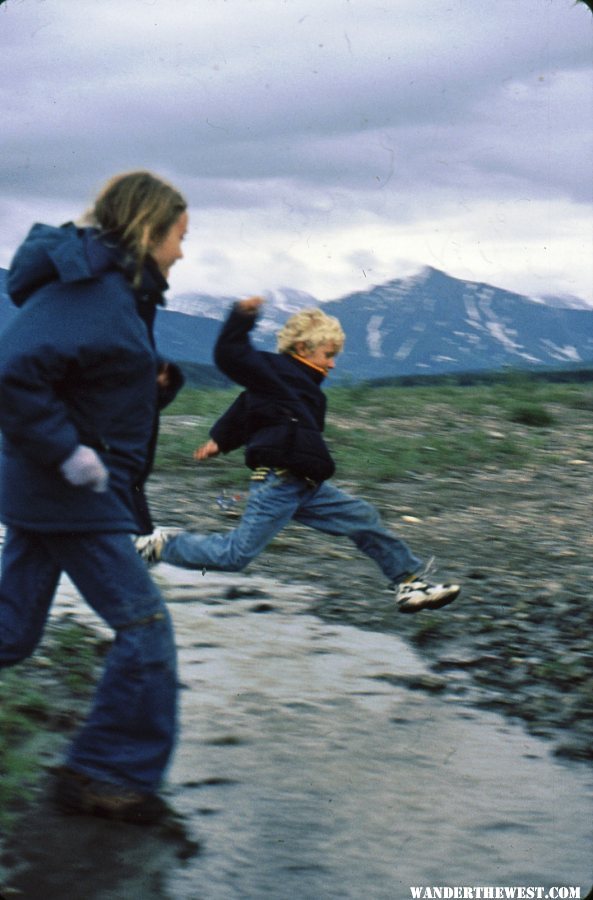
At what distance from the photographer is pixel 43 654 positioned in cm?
468

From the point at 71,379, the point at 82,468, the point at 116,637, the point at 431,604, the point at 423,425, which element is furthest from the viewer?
the point at 423,425

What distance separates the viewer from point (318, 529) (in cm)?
567

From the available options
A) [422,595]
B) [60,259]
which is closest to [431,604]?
[422,595]

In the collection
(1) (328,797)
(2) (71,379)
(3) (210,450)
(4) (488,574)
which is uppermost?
(2) (71,379)

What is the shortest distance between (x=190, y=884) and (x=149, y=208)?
69.8 inches

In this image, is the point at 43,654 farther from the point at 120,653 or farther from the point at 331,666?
the point at 120,653

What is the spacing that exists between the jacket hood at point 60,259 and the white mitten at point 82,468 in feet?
1.47

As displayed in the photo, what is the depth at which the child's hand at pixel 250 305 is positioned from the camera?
4.63m

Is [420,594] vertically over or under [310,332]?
under

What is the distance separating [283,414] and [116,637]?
6.76 ft

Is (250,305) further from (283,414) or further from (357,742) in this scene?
(357,742)

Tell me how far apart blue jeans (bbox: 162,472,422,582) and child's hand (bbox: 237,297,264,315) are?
1074mm

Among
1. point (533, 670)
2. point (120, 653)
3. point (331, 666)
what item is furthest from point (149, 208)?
point (533, 670)

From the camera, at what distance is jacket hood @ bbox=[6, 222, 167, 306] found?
3.18 meters
